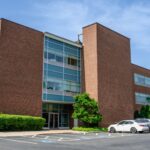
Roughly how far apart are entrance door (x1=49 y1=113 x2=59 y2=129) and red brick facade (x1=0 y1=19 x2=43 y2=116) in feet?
11.5

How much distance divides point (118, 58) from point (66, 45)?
27.4 ft

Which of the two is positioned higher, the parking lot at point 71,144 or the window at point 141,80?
the window at point 141,80

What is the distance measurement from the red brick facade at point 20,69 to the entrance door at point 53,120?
3.52 m

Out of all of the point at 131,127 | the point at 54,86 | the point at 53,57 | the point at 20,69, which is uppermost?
the point at 53,57

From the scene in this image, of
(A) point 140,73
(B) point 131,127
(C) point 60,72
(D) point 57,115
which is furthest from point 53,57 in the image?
(A) point 140,73

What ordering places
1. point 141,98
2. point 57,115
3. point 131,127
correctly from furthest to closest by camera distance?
point 141,98 < point 57,115 < point 131,127

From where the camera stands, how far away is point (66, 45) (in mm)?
38562

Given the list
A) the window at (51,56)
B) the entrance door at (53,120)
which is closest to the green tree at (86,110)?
the entrance door at (53,120)

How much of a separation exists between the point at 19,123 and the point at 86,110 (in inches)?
373

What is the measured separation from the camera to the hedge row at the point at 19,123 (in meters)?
27.0

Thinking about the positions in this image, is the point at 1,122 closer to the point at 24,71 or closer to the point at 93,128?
the point at 24,71

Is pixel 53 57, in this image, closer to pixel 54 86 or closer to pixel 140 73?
pixel 54 86

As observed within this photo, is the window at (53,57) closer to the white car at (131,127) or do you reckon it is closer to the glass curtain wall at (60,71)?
the glass curtain wall at (60,71)

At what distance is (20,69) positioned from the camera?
31797 millimetres
